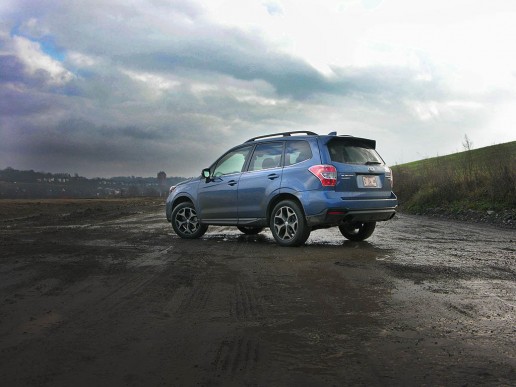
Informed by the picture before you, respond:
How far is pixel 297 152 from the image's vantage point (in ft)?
27.6

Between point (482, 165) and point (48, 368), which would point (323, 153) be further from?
point (482, 165)

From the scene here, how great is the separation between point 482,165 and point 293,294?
15788 mm

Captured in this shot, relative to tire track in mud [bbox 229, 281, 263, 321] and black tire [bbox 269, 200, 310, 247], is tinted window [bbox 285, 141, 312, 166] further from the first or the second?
tire track in mud [bbox 229, 281, 263, 321]

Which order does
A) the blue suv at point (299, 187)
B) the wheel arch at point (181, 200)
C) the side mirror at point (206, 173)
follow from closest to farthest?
1. the blue suv at point (299, 187)
2. the side mirror at point (206, 173)
3. the wheel arch at point (181, 200)

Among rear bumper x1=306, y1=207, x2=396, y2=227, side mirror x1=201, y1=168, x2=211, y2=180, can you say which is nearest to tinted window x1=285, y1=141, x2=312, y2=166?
rear bumper x1=306, y1=207, x2=396, y2=227

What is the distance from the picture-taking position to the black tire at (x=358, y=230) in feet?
31.1

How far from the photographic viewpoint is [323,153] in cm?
802

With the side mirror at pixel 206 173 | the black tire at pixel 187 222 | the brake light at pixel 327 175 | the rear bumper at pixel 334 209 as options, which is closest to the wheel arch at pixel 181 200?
the black tire at pixel 187 222

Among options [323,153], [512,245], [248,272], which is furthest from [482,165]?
[248,272]

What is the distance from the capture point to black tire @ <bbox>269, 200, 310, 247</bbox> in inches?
319

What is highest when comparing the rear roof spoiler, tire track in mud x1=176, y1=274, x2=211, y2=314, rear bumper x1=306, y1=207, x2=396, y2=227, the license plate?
the rear roof spoiler

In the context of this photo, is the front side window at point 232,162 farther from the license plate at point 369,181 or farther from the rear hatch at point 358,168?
the license plate at point 369,181

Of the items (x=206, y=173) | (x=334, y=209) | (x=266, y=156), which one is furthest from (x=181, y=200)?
(x=334, y=209)

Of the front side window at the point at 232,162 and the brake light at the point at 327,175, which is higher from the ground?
the front side window at the point at 232,162
